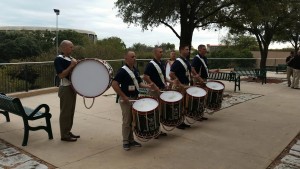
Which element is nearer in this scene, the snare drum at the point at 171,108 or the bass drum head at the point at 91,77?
the bass drum head at the point at 91,77

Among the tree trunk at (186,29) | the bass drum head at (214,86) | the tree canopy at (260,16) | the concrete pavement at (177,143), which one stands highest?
the tree canopy at (260,16)

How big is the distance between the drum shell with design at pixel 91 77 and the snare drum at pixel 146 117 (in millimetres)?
624

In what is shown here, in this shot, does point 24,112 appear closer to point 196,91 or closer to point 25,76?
point 196,91

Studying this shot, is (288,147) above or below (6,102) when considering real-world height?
below

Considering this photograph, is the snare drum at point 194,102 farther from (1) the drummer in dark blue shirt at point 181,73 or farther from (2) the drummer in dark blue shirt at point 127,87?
(2) the drummer in dark blue shirt at point 127,87

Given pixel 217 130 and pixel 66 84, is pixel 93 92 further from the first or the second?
pixel 217 130

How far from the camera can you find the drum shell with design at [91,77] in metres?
5.61

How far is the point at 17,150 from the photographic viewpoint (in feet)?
18.2

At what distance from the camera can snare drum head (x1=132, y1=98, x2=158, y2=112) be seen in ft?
17.9

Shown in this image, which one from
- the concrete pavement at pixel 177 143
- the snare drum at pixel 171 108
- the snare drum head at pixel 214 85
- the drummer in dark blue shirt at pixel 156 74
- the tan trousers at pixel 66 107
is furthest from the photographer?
the snare drum head at pixel 214 85

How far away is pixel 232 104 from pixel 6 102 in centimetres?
652

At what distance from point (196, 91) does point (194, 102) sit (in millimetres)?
298

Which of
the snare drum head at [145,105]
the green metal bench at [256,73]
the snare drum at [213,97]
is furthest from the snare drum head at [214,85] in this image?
the green metal bench at [256,73]

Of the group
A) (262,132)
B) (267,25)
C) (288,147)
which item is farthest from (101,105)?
(267,25)
